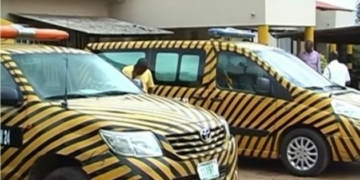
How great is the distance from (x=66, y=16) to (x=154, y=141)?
14266mm

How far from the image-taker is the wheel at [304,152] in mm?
9523

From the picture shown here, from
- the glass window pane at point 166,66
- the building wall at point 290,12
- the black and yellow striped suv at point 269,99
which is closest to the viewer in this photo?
the black and yellow striped suv at point 269,99

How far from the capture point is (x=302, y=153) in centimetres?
968

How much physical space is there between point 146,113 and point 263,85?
3.70 metres

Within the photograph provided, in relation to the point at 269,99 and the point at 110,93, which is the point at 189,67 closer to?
the point at 269,99

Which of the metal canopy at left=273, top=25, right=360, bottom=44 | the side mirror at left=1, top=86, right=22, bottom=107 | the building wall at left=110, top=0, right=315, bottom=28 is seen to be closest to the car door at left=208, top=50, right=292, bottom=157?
the side mirror at left=1, top=86, right=22, bottom=107

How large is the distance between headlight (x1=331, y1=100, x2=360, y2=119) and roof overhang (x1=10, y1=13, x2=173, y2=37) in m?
9.12

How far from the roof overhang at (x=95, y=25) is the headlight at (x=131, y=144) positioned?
11703mm

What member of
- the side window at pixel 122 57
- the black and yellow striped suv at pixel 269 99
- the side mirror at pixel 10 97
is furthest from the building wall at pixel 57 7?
the side mirror at pixel 10 97

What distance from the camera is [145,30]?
794 inches

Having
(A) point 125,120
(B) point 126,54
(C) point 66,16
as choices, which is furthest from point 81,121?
(C) point 66,16

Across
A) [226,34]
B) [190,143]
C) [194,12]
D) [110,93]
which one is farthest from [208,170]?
[194,12]

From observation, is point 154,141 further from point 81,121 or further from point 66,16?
point 66,16

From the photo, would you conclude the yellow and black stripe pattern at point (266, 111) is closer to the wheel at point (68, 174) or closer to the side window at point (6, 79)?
the side window at point (6, 79)
